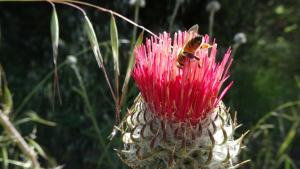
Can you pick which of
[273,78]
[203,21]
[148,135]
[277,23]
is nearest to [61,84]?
[203,21]

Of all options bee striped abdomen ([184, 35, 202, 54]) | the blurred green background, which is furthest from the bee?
the blurred green background

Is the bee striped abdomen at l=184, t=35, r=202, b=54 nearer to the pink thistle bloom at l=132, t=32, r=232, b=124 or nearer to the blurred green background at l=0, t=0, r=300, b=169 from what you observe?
the pink thistle bloom at l=132, t=32, r=232, b=124

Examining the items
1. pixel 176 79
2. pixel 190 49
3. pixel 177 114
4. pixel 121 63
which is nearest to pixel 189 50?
pixel 190 49

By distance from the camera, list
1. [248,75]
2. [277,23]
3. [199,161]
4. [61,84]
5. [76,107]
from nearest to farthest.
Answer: [199,161], [76,107], [61,84], [248,75], [277,23]

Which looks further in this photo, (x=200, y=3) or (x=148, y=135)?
(x=200, y=3)

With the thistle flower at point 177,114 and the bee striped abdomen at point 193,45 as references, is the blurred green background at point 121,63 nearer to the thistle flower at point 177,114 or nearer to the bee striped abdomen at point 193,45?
the thistle flower at point 177,114

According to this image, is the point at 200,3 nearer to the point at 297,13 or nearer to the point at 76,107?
the point at 297,13
